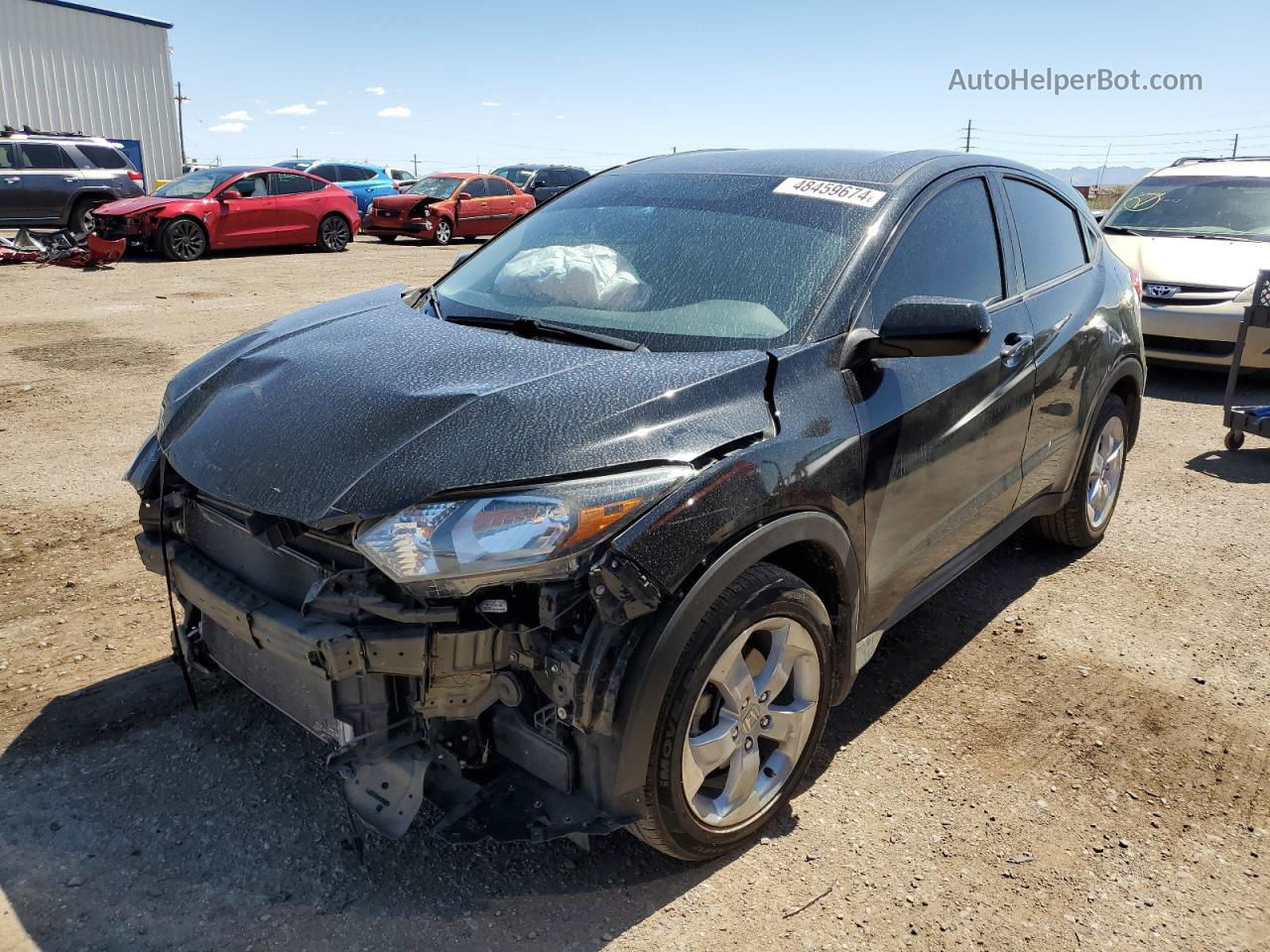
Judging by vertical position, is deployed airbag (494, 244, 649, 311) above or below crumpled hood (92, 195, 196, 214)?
below

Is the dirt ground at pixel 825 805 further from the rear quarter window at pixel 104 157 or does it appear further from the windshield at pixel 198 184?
the rear quarter window at pixel 104 157

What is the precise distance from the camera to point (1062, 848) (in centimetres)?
276

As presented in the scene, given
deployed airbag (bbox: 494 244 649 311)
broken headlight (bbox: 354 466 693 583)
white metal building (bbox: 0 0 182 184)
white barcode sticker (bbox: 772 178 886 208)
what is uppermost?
white metal building (bbox: 0 0 182 184)

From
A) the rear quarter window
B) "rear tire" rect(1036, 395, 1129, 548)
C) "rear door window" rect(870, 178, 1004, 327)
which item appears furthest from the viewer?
the rear quarter window

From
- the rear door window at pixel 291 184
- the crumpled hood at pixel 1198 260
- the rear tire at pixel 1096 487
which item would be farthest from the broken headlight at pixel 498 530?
the rear door window at pixel 291 184

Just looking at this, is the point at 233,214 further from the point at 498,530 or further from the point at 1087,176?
the point at 1087,176

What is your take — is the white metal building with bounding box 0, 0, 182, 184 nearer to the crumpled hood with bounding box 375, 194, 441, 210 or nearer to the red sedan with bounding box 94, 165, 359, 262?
the crumpled hood with bounding box 375, 194, 441, 210

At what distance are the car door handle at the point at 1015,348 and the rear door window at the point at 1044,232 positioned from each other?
1.10 feet

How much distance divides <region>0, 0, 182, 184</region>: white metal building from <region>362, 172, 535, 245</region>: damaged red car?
17628 mm

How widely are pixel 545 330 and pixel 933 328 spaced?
1116 millimetres

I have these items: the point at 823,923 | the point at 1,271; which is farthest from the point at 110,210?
the point at 823,923

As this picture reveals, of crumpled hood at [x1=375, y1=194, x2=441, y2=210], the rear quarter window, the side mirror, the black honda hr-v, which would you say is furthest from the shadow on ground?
crumpled hood at [x1=375, y1=194, x2=441, y2=210]

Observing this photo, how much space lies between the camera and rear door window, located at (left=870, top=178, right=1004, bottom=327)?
3.03 metres

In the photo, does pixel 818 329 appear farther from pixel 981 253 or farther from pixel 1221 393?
pixel 1221 393
